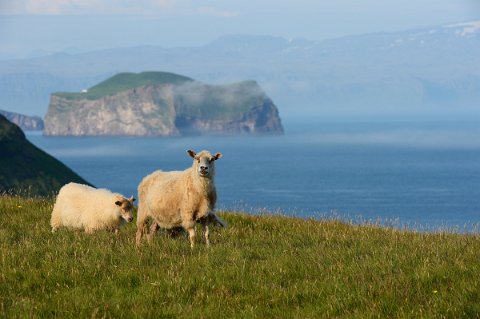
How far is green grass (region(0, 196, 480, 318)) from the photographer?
32.5ft

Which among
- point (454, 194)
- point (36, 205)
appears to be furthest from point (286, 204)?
point (36, 205)

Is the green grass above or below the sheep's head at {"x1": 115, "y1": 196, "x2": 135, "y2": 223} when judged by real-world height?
below

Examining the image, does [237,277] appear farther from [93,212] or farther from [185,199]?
[93,212]

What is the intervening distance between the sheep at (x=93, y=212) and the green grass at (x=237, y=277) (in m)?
2.25

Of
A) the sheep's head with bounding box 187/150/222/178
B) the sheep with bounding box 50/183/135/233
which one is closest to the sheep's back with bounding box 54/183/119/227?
the sheep with bounding box 50/183/135/233

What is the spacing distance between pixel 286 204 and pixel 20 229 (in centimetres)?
16056

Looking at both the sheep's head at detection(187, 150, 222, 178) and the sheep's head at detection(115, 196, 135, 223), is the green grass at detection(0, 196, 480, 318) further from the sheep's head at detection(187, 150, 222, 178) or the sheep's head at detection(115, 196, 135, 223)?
the sheep's head at detection(115, 196, 135, 223)

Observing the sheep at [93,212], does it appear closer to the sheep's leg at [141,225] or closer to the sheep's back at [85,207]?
the sheep's back at [85,207]

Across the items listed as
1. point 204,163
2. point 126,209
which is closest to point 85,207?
point 126,209

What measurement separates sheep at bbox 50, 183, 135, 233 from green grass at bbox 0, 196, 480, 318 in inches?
88.6

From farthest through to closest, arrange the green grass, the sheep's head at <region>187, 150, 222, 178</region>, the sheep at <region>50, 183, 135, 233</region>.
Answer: the sheep at <region>50, 183, 135, 233</region>
the sheep's head at <region>187, 150, 222, 178</region>
the green grass

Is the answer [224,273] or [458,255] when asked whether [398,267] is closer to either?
[458,255]

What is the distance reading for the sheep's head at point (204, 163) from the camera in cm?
1505

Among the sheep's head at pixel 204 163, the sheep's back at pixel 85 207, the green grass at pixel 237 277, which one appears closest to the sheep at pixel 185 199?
the sheep's head at pixel 204 163
